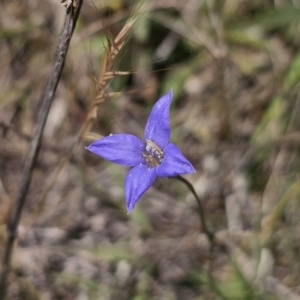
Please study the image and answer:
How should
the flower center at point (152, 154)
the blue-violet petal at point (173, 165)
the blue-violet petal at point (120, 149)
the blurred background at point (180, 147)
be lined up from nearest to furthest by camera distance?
the blue-violet petal at point (173, 165), the blue-violet petal at point (120, 149), the flower center at point (152, 154), the blurred background at point (180, 147)

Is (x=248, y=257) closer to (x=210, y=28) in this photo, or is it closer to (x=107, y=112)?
(x=107, y=112)

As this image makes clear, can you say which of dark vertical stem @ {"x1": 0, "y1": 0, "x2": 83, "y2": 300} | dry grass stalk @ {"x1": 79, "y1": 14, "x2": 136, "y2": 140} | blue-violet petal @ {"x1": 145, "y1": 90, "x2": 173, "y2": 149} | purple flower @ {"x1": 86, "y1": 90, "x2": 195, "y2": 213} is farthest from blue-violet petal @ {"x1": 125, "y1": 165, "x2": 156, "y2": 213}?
dark vertical stem @ {"x1": 0, "y1": 0, "x2": 83, "y2": 300}

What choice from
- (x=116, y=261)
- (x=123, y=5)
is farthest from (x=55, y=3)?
(x=116, y=261)

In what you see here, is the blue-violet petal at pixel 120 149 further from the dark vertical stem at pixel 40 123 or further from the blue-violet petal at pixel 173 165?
the dark vertical stem at pixel 40 123

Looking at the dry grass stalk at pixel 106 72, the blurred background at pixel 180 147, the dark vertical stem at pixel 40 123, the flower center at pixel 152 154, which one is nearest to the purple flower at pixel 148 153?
the flower center at pixel 152 154

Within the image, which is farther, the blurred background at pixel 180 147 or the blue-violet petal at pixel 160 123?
the blurred background at pixel 180 147

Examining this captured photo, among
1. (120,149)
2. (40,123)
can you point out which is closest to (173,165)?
(120,149)
